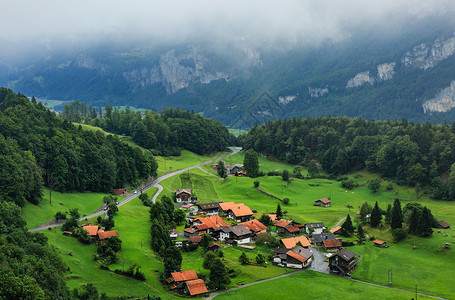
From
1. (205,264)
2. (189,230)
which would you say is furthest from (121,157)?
(205,264)

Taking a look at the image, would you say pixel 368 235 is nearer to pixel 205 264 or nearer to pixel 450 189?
pixel 205 264

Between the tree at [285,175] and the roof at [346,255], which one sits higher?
the tree at [285,175]

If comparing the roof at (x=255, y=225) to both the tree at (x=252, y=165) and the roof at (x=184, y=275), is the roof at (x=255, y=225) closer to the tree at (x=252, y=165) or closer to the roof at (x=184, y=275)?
the roof at (x=184, y=275)

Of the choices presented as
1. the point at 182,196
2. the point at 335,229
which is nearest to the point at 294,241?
the point at 335,229

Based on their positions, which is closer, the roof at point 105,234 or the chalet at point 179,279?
the chalet at point 179,279

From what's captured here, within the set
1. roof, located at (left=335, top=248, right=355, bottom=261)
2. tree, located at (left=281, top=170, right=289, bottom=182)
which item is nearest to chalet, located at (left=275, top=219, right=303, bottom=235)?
roof, located at (left=335, top=248, right=355, bottom=261)

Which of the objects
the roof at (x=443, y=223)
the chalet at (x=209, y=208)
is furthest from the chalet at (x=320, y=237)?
the chalet at (x=209, y=208)

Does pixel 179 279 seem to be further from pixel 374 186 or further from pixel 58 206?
pixel 374 186
